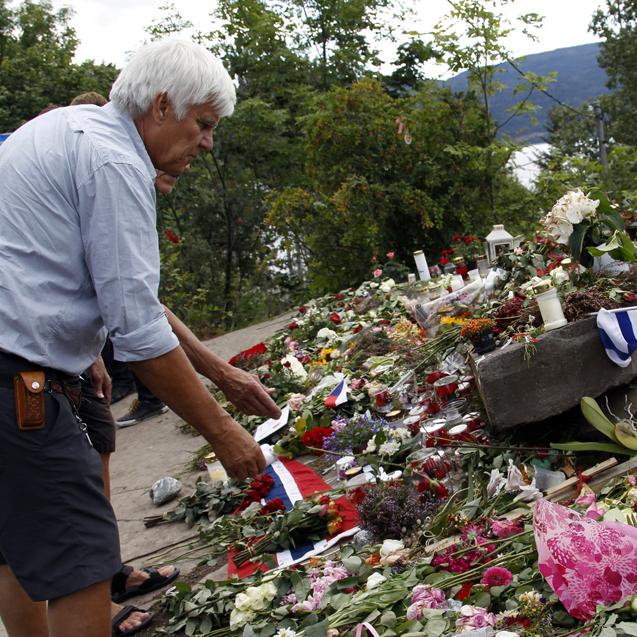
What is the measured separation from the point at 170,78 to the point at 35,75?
12.7m

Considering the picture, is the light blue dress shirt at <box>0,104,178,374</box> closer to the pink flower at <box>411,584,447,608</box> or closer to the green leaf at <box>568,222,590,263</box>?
the pink flower at <box>411,584,447,608</box>

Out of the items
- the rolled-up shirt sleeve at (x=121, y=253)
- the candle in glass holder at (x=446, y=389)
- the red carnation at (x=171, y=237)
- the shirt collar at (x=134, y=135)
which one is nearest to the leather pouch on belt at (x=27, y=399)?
the rolled-up shirt sleeve at (x=121, y=253)

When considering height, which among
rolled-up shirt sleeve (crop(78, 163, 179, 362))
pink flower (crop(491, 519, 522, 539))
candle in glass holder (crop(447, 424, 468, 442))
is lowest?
pink flower (crop(491, 519, 522, 539))

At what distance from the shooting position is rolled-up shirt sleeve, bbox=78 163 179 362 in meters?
1.77

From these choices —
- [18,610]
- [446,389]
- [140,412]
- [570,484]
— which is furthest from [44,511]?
[140,412]

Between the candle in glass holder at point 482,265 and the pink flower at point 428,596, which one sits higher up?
the candle in glass holder at point 482,265

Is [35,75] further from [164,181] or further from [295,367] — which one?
[164,181]

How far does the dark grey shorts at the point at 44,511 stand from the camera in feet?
6.01

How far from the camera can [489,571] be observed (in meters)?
2.21

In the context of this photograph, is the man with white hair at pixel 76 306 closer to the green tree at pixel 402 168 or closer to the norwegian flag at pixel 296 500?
the norwegian flag at pixel 296 500

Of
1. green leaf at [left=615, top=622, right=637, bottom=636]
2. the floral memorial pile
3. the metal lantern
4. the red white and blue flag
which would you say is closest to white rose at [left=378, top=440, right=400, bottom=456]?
the floral memorial pile

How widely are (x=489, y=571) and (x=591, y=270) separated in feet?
6.14

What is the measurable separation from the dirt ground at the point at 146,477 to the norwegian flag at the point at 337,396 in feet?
2.98

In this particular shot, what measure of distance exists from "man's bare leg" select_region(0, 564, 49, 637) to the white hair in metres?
1.36
